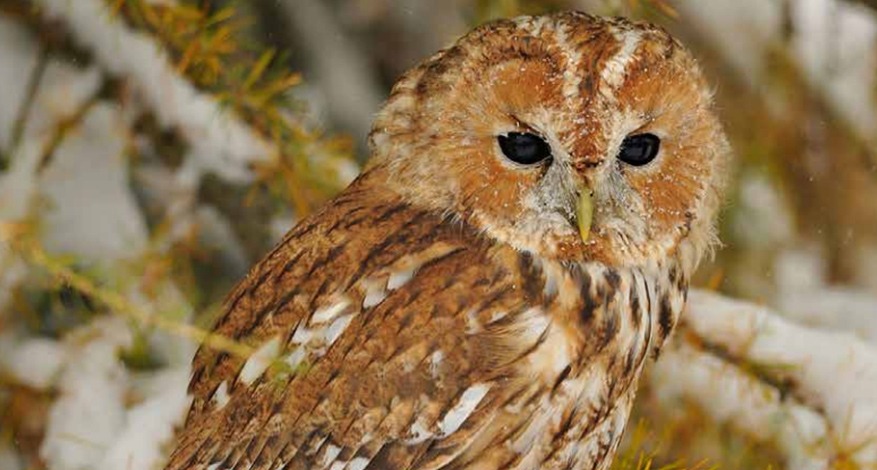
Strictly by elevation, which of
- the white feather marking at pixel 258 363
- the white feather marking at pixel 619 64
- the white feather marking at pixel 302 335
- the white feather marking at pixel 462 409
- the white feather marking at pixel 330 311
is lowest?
the white feather marking at pixel 462 409

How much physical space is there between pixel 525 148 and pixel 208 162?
2.50ft

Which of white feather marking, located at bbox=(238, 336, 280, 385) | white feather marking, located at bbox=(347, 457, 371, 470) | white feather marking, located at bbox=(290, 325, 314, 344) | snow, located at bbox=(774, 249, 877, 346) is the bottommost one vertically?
white feather marking, located at bbox=(347, 457, 371, 470)

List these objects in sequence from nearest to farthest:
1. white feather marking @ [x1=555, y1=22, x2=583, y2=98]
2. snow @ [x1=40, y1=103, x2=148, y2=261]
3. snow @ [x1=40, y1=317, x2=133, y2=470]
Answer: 1. white feather marking @ [x1=555, y1=22, x2=583, y2=98]
2. snow @ [x1=40, y1=317, x2=133, y2=470]
3. snow @ [x1=40, y1=103, x2=148, y2=261]

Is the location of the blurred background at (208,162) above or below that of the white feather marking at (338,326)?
above

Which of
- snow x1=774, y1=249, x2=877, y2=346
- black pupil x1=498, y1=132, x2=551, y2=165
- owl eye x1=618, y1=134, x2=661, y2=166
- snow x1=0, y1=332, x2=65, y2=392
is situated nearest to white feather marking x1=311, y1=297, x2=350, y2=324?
black pupil x1=498, y1=132, x2=551, y2=165

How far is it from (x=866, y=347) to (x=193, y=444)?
104 centimetres

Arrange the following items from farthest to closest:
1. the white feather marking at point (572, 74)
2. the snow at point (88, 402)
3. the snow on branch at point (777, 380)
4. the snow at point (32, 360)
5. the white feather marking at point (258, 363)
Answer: the snow at point (32, 360), the snow at point (88, 402), the snow on branch at point (777, 380), the white feather marking at point (258, 363), the white feather marking at point (572, 74)

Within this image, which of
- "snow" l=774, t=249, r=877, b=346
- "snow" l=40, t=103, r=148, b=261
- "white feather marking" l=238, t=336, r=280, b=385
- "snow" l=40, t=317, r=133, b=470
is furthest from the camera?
"snow" l=774, t=249, r=877, b=346

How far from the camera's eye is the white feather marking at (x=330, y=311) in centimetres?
194

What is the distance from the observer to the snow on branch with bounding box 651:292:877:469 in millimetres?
2143

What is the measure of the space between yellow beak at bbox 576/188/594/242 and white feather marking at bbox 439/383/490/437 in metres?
0.23

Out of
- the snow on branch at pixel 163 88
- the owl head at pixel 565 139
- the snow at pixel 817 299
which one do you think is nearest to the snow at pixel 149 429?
the snow on branch at pixel 163 88

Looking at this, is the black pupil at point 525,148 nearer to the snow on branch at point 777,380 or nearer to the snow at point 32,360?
the snow on branch at point 777,380

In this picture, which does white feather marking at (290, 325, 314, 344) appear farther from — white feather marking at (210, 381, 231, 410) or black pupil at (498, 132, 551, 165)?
black pupil at (498, 132, 551, 165)
